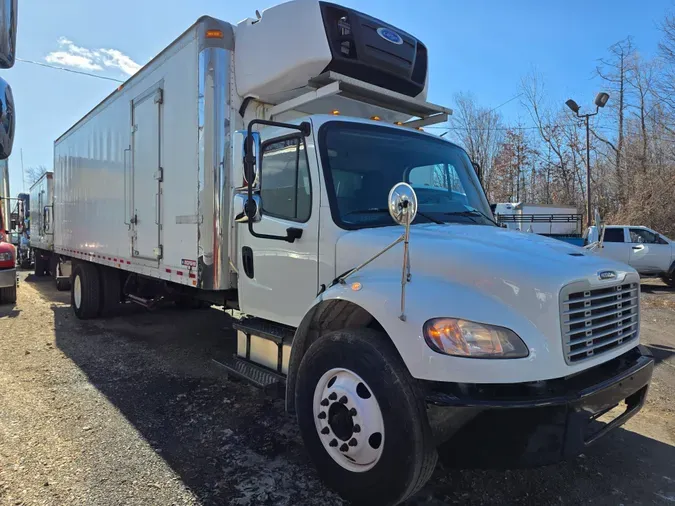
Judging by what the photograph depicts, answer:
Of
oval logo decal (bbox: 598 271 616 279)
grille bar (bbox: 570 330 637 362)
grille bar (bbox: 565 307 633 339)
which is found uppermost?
oval logo decal (bbox: 598 271 616 279)

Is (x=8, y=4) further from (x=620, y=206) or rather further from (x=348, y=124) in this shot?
(x=620, y=206)

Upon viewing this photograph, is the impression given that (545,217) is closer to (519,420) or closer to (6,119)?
(519,420)

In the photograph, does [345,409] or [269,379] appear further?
[269,379]

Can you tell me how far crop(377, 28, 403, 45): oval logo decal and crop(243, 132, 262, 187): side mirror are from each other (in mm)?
1743

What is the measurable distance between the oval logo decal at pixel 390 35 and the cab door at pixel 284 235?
132cm

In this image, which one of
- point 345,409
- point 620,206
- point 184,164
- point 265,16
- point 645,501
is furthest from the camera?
point 620,206

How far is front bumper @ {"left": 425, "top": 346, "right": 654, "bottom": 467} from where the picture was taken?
2184 mm

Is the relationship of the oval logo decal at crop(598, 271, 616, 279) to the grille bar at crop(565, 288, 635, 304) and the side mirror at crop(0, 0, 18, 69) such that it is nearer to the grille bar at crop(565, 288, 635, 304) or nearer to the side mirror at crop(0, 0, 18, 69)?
the grille bar at crop(565, 288, 635, 304)

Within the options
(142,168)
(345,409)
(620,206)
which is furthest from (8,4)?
(620,206)

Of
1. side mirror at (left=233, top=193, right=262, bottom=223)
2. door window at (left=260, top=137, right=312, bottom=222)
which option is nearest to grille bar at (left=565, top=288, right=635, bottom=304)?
door window at (left=260, top=137, right=312, bottom=222)

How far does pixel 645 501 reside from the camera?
290cm

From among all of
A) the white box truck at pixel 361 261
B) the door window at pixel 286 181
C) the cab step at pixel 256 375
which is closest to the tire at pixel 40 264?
the white box truck at pixel 361 261

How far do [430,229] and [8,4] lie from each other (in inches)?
93.3

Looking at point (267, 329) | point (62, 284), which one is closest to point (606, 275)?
point (267, 329)
